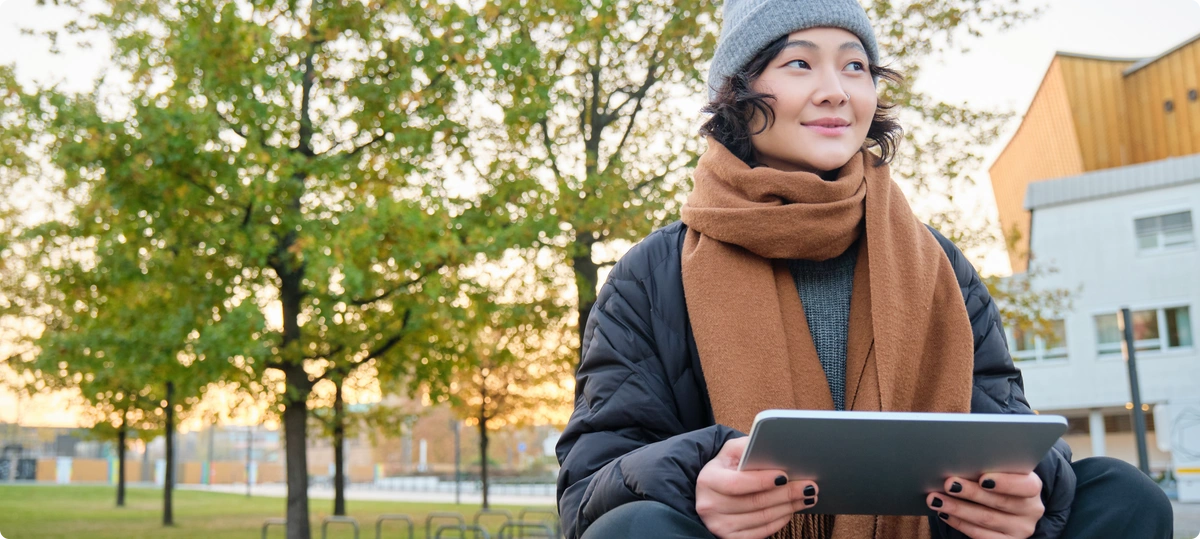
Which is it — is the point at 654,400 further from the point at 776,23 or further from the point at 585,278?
the point at 585,278

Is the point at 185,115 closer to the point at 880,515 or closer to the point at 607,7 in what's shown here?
the point at 607,7

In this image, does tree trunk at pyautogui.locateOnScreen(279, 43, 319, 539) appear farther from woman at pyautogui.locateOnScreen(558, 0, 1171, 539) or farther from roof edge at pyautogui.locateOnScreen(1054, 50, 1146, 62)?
roof edge at pyautogui.locateOnScreen(1054, 50, 1146, 62)

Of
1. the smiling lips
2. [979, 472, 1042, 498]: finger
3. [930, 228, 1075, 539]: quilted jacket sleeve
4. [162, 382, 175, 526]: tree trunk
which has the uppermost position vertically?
the smiling lips

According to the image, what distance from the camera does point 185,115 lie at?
9.85 m

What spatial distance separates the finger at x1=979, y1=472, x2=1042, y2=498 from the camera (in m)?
1.54

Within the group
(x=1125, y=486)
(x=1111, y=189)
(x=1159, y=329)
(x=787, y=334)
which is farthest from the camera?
(x=1111, y=189)

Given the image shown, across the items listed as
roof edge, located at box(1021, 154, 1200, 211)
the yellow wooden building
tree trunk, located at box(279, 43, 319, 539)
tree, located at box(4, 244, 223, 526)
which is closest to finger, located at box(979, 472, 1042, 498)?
tree, located at box(4, 244, 223, 526)

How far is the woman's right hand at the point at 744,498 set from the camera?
1505 millimetres

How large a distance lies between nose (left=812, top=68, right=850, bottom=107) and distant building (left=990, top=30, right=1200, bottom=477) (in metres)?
30.3

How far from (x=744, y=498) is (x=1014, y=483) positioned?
0.41 m

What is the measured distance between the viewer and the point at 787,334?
200 cm

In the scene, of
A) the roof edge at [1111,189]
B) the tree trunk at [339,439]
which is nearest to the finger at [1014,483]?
the tree trunk at [339,439]

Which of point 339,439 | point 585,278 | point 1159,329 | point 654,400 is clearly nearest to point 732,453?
point 654,400

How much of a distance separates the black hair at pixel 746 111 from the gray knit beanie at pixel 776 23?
0.9 inches
